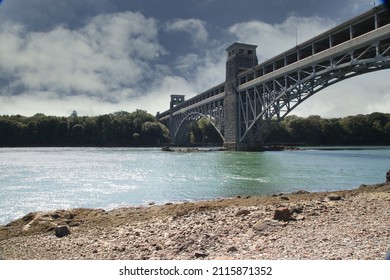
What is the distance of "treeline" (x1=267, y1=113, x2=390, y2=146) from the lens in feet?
231

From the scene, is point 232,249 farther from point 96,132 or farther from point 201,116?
point 96,132

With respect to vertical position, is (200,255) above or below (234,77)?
below

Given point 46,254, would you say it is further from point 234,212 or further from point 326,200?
point 326,200

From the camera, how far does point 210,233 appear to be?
6012 millimetres

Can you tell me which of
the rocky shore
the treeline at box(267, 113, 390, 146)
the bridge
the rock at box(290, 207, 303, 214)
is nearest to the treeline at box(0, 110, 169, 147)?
the bridge

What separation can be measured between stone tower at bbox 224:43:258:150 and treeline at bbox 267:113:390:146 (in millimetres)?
30581

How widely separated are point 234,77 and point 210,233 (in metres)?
43.3

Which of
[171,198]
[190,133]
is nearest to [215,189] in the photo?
[171,198]

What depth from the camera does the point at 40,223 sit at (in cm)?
772

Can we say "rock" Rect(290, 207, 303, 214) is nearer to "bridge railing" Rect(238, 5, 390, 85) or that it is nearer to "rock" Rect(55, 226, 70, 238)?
"rock" Rect(55, 226, 70, 238)

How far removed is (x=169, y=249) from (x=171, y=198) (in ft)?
23.7

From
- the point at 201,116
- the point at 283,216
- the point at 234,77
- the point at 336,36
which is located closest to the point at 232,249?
the point at 283,216

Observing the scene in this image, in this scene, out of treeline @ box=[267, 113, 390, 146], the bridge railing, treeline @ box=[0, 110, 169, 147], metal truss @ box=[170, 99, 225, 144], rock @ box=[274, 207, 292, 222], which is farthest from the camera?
treeline @ box=[267, 113, 390, 146]

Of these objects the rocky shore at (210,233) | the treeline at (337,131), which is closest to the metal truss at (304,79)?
the rocky shore at (210,233)
